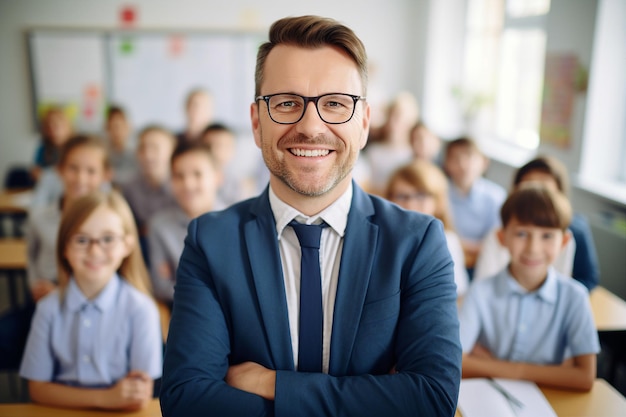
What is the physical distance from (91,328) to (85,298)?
109 mm

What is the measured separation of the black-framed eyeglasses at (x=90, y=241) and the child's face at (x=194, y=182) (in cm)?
98

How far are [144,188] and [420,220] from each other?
309 cm

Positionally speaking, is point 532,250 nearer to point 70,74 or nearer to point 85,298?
point 85,298

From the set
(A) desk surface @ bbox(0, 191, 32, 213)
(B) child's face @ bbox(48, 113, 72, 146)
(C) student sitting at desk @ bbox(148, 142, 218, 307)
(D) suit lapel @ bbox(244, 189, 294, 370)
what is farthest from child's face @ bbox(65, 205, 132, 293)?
(B) child's face @ bbox(48, 113, 72, 146)

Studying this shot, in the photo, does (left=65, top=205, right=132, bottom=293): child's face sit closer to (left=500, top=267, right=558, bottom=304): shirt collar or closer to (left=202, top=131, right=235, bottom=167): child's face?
(left=500, top=267, right=558, bottom=304): shirt collar

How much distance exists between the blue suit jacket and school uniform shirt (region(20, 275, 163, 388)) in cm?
61

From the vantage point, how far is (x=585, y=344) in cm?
183

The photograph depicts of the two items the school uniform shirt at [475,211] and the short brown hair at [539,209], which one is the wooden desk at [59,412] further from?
the school uniform shirt at [475,211]

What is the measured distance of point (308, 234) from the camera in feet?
4.52

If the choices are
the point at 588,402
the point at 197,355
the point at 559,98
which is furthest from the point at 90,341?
the point at 559,98

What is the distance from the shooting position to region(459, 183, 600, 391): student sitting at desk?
1793 millimetres

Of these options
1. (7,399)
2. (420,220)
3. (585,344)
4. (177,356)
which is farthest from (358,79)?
(7,399)

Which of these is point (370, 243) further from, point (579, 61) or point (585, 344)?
point (579, 61)

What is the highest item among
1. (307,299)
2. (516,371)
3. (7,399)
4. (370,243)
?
(370,243)
